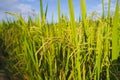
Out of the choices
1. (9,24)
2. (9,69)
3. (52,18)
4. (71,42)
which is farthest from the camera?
(9,24)

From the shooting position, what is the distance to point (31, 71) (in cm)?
210

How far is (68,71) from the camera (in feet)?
5.92

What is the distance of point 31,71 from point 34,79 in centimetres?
8

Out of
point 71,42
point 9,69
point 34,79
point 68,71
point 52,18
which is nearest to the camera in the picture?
point 71,42

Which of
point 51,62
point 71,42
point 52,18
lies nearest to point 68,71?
point 51,62

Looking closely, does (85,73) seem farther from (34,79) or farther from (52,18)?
(52,18)

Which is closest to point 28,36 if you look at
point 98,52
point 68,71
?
point 68,71

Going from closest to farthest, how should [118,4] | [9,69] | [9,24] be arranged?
[118,4] < [9,69] < [9,24]

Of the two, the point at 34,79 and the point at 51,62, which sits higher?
the point at 51,62

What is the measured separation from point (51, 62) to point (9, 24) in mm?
3111

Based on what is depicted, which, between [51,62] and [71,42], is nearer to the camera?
[71,42]

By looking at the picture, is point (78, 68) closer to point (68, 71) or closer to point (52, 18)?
point (68, 71)

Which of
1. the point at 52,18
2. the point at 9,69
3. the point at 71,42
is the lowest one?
the point at 9,69

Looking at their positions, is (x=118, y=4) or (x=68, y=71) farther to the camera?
(x=68, y=71)
